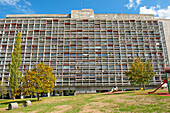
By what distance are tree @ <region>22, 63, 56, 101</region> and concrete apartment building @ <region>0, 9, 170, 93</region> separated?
2831 centimetres

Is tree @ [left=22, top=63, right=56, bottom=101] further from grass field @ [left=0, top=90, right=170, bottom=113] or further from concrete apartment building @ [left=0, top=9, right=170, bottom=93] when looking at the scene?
concrete apartment building @ [left=0, top=9, right=170, bottom=93]

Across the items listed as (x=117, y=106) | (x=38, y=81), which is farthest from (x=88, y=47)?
(x=117, y=106)

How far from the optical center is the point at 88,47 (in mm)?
72188

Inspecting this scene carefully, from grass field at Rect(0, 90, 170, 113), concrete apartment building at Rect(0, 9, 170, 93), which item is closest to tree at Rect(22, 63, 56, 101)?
grass field at Rect(0, 90, 170, 113)

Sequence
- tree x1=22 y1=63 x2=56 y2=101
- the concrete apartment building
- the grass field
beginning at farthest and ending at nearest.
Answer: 1. the concrete apartment building
2. tree x1=22 y1=63 x2=56 y2=101
3. the grass field

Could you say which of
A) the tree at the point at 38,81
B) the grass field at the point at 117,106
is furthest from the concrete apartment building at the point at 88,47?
the grass field at the point at 117,106

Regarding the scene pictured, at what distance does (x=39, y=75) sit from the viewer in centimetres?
3944

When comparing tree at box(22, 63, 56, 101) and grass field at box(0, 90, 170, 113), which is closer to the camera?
grass field at box(0, 90, 170, 113)

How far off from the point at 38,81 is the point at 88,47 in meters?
38.2

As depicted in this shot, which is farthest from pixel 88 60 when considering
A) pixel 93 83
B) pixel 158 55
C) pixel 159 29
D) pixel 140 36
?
pixel 159 29

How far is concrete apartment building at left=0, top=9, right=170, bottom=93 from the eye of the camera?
2702 inches

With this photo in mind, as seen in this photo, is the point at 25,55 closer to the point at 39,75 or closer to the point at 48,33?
the point at 48,33

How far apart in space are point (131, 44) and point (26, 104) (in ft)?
185

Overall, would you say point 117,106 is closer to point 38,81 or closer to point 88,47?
point 38,81
